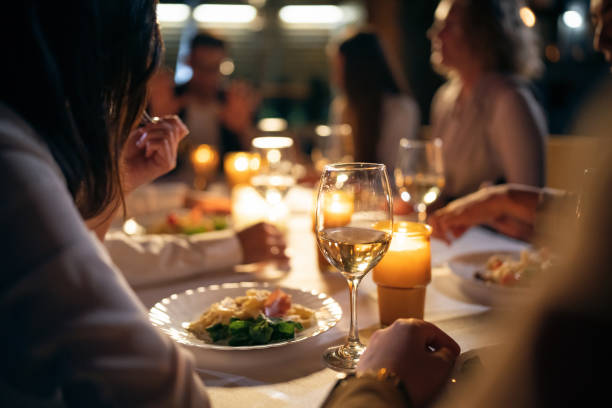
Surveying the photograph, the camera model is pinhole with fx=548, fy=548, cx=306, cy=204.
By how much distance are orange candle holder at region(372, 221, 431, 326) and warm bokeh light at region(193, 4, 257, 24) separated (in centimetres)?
563

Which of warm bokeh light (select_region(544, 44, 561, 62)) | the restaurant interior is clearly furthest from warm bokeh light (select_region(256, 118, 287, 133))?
warm bokeh light (select_region(544, 44, 561, 62))

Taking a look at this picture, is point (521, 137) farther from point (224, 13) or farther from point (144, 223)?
point (224, 13)

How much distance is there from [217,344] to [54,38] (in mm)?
473

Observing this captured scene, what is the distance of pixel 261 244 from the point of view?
4.39ft

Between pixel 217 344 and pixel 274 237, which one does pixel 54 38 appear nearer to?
pixel 217 344

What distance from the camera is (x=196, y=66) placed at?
427 cm

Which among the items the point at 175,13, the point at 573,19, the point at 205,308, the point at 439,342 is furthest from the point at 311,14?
the point at 439,342

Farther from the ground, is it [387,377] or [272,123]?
[387,377]

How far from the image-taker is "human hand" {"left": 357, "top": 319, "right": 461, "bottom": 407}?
64cm

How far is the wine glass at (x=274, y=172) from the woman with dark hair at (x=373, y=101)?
4.79ft

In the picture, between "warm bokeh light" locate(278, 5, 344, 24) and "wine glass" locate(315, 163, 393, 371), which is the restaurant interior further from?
"warm bokeh light" locate(278, 5, 344, 24)

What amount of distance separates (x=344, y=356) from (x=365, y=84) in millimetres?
2803

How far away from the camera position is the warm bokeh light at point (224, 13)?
6.05 meters

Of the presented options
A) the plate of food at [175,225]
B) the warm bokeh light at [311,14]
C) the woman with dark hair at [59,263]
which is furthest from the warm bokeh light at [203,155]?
the warm bokeh light at [311,14]
